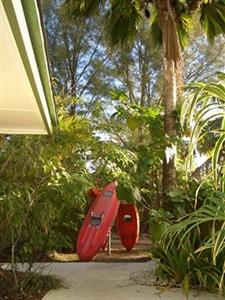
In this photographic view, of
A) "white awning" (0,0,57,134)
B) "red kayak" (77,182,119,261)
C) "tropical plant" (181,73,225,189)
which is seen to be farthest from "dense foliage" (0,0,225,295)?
"white awning" (0,0,57,134)

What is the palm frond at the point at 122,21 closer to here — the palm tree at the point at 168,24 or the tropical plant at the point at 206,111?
the palm tree at the point at 168,24

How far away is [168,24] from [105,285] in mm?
4677

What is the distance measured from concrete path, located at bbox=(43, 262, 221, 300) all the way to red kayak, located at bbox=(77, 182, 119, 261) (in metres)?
0.29

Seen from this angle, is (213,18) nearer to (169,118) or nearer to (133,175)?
(169,118)

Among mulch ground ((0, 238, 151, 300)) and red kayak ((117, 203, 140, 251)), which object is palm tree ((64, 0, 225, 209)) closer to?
red kayak ((117, 203, 140, 251))

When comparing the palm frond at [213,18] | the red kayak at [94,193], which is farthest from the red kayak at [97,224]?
the palm frond at [213,18]

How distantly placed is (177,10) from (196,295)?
17.2 ft

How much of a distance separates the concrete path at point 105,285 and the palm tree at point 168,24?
1382 mm

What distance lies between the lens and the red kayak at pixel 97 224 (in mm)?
8758

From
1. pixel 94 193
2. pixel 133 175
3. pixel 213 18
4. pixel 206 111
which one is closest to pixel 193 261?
pixel 133 175

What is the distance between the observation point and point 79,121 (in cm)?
756

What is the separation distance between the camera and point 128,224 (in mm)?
10242

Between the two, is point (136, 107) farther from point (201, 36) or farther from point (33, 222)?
point (201, 36)

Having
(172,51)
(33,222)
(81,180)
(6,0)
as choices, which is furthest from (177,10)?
(6,0)
